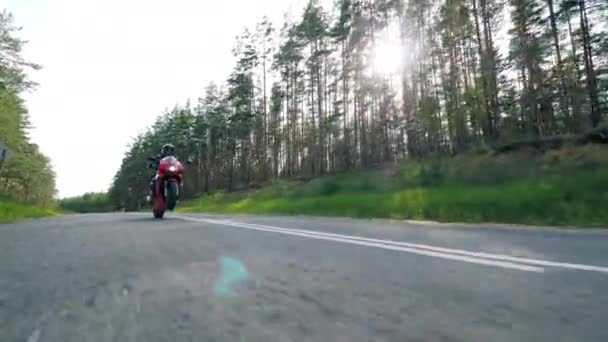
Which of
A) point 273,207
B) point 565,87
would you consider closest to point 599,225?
point 273,207

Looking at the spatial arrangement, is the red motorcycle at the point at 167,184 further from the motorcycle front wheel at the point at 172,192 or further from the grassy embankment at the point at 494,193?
the grassy embankment at the point at 494,193

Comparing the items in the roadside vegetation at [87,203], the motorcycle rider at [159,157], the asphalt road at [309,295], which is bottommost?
the asphalt road at [309,295]

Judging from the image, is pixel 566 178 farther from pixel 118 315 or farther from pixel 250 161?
pixel 250 161

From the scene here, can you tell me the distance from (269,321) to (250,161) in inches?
1965

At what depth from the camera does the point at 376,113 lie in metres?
35.7

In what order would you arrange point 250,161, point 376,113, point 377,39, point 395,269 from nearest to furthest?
point 395,269 < point 377,39 < point 376,113 < point 250,161

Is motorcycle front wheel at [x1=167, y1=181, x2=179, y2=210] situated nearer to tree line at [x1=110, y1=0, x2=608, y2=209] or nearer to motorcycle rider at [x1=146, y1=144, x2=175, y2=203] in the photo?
motorcycle rider at [x1=146, y1=144, x2=175, y2=203]

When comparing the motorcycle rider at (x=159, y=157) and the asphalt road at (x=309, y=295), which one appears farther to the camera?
the motorcycle rider at (x=159, y=157)

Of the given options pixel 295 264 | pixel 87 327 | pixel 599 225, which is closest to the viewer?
pixel 87 327

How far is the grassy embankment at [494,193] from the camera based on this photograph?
9.52m

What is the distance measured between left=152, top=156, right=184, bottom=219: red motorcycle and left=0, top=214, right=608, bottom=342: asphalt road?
6288 millimetres

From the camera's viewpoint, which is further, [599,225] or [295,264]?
[599,225]

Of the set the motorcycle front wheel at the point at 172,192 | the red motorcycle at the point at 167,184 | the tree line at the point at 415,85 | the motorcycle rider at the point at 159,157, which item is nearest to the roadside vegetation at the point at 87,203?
the tree line at the point at 415,85

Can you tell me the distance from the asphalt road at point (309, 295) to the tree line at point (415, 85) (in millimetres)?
18106
